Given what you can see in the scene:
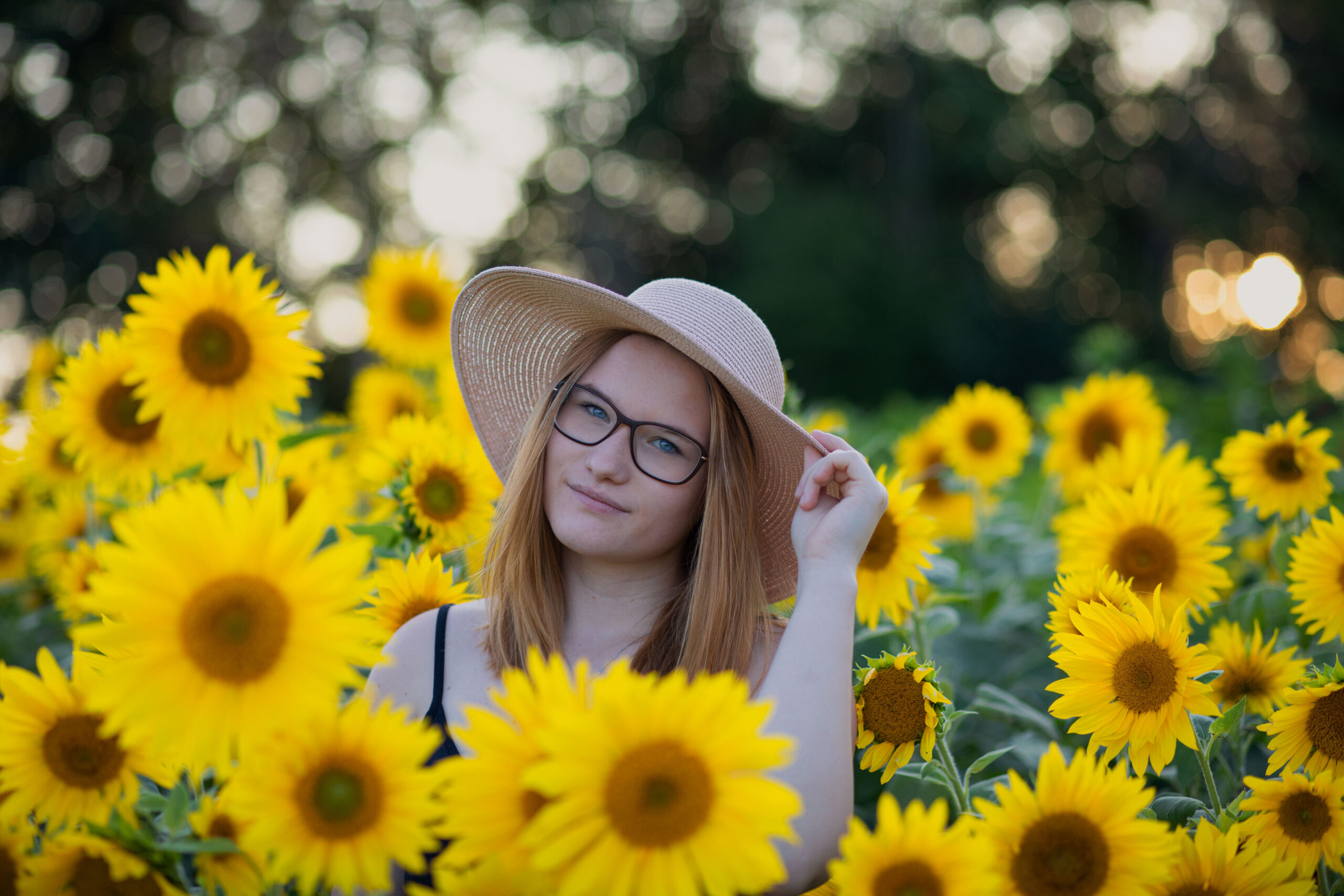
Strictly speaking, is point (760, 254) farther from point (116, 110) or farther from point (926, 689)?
point (926, 689)

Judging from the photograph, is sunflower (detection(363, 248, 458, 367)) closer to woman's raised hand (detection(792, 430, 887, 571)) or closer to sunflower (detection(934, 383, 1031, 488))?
sunflower (detection(934, 383, 1031, 488))

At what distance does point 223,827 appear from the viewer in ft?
4.44

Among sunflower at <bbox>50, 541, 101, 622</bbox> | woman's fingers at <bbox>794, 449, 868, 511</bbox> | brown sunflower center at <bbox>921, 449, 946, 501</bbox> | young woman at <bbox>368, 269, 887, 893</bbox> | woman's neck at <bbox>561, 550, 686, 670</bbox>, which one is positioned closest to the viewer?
woman's fingers at <bbox>794, 449, 868, 511</bbox>

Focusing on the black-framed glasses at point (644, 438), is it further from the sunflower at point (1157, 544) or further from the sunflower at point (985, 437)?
the sunflower at point (985, 437)

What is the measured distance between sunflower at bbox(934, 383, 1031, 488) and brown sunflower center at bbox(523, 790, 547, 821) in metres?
2.49

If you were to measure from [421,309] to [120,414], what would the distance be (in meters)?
1.30

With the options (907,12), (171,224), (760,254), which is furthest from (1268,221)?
(171,224)

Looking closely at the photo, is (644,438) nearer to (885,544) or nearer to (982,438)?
(885,544)

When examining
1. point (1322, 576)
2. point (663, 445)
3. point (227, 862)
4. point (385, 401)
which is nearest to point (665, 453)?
point (663, 445)

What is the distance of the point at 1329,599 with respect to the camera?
1992mm

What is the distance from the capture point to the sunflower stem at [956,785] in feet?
5.31

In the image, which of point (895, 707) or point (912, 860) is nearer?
point (912, 860)

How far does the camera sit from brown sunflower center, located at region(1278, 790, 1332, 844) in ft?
4.77

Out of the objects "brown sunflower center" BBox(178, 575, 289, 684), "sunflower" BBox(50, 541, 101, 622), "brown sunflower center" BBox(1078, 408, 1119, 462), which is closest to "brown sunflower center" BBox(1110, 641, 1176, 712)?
"brown sunflower center" BBox(178, 575, 289, 684)
